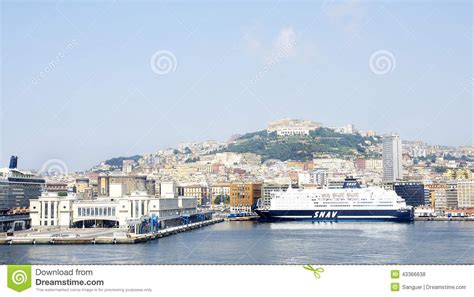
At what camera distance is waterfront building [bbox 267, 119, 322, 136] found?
1555 cm

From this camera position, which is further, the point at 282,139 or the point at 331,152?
the point at 331,152

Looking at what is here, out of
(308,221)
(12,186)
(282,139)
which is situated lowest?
(308,221)

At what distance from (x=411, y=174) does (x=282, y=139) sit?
616 cm

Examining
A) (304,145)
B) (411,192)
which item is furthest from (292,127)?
(411,192)

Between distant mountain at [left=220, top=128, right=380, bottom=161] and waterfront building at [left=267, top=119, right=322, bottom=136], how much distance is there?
0.12 meters

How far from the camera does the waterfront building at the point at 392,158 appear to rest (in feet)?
61.1

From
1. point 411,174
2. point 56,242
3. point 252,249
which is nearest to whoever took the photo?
point 252,249

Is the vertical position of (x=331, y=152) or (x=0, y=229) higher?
(x=331, y=152)

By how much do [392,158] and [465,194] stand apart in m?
2.50

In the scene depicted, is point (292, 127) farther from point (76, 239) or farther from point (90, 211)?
point (76, 239)
